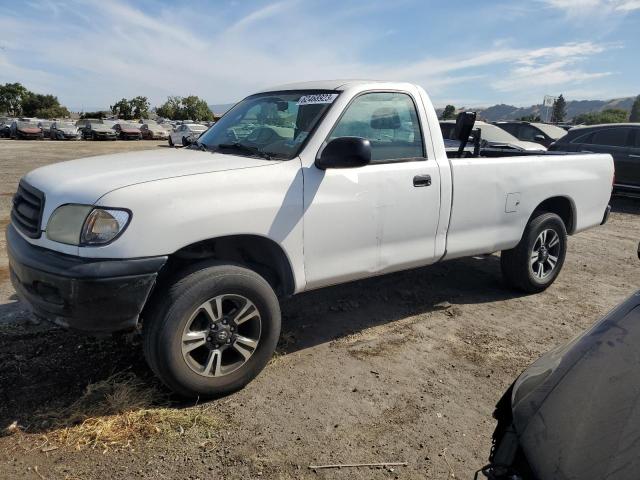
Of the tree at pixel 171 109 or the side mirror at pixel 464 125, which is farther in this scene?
the tree at pixel 171 109

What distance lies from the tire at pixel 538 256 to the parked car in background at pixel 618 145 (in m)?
6.66

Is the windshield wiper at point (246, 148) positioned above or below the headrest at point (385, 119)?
below

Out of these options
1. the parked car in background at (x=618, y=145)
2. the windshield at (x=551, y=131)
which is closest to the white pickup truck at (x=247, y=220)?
the parked car in background at (x=618, y=145)

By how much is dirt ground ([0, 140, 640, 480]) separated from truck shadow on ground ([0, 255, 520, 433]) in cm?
1

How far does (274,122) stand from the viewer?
3.91m

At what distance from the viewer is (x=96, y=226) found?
2.74 metres

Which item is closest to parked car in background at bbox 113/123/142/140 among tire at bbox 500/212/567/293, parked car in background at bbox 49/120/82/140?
parked car in background at bbox 49/120/82/140

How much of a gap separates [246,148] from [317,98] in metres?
0.65

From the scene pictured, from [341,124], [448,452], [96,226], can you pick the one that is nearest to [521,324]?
[448,452]

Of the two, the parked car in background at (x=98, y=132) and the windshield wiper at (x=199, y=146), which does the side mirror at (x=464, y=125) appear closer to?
the windshield wiper at (x=199, y=146)

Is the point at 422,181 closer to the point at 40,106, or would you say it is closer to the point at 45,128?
the point at 45,128

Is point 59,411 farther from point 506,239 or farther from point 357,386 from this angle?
point 506,239

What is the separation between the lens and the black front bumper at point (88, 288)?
2.67 metres

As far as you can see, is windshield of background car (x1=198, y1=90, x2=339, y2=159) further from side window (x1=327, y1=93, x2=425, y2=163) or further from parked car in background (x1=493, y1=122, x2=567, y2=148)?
parked car in background (x1=493, y1=122, x2=567, y2=148)
